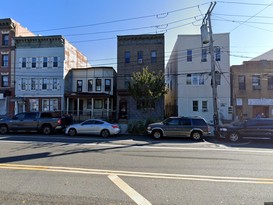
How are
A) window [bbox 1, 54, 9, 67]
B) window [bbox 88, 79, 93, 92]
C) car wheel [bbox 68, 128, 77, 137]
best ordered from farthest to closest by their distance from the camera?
1. window [bbox 88, 79, 93, 92]
2. window [bbox 1, 54, 9, 67]
3. car wheel [bbox 68, 128, 77, 137]

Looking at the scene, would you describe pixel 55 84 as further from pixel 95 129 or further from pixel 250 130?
pixel 250 130

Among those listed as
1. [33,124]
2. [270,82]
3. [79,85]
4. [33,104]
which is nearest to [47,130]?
[33,124]

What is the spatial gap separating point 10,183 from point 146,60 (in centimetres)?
2452

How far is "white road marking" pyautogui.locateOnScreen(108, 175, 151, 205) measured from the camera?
14.7ft

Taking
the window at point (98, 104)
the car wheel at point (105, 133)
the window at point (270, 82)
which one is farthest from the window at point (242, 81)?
the car wheel at point (105, 133)

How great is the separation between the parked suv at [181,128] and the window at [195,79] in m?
11.9

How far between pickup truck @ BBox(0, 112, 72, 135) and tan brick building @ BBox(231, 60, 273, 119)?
20.1 m

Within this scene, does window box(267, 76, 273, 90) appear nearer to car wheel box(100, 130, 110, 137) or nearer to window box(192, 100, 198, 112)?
window box(192, 100, 198, 112)

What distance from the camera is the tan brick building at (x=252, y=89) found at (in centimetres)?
2583

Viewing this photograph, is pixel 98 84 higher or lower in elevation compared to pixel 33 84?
higher

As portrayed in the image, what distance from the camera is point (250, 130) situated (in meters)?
14.4

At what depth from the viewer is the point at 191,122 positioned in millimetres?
15406

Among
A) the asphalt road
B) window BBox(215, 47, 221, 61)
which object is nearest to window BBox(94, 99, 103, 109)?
window BBox(215, 47, 221, 61)

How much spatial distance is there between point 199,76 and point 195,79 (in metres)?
0.58
